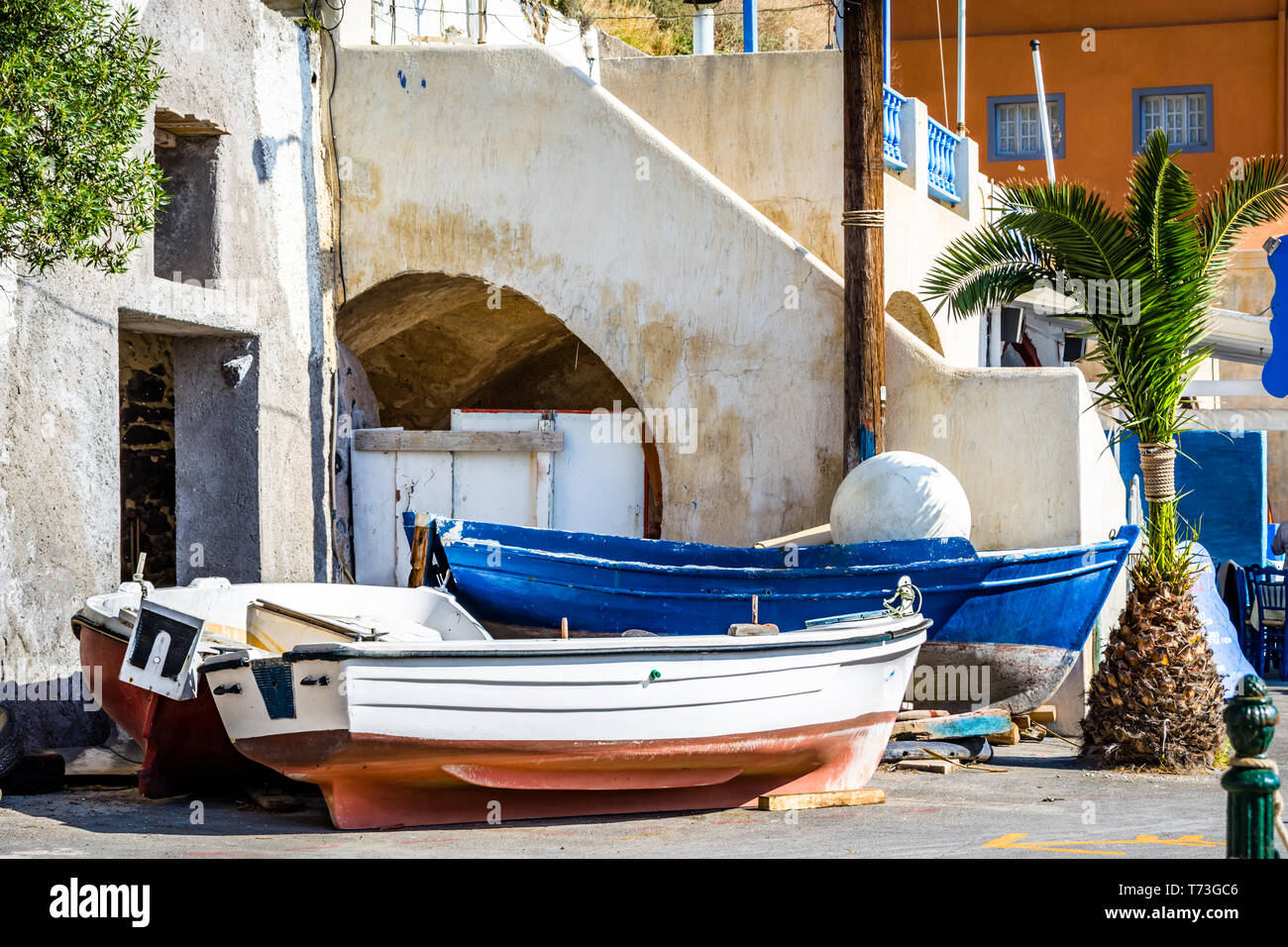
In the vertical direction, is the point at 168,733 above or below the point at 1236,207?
below

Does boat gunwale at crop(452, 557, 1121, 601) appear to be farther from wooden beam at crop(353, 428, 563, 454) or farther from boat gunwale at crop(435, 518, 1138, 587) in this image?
wooden beam at crop(353, 428, 563, 454)

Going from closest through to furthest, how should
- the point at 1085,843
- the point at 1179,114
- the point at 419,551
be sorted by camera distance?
the point at 1085,843
the point at 419,551
the point at 1179,114

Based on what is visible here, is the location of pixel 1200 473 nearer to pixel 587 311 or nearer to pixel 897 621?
pixel 587 311

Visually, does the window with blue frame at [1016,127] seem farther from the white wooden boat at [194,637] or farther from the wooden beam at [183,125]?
the white wooden boat at [194,637]

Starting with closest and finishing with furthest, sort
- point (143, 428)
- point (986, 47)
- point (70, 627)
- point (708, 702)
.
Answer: point (708, 702), point (70, 627), point (143, 428), point (986, 47)

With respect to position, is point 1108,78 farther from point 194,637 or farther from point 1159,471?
point 194,637

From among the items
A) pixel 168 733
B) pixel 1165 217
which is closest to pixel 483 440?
pixel 168 733

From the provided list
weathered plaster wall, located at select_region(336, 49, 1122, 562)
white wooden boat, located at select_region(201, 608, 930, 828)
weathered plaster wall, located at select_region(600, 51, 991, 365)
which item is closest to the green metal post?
white wooden boat, located at select_region(201, 608, 930, 828)

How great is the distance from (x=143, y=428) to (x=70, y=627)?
3.78 meters

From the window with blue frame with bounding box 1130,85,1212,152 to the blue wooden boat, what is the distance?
50.4 ft

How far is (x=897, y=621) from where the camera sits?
874 centimetres

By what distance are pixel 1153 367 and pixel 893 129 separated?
21.4 ft

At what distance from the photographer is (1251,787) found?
4660 millimetres
